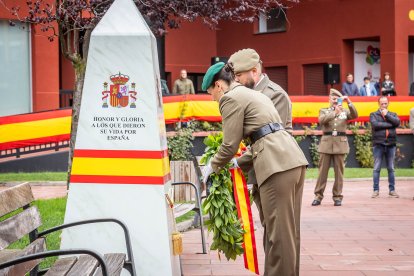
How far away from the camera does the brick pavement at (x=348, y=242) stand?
29.6ft

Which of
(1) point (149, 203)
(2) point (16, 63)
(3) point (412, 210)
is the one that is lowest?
(3) point (412, 210)

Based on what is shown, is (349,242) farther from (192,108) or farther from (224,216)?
(192,108)

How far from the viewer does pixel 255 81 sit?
7.30m

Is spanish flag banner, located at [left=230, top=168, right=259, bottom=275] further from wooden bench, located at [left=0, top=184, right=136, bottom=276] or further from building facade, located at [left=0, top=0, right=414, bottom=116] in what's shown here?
building facade, located at [left=0, top=0, right=414, bottom=116]

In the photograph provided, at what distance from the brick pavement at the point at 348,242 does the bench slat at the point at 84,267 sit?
281cm

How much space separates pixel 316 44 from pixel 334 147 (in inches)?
830

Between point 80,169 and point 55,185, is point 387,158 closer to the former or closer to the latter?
point 55,185

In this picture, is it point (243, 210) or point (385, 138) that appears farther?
point (385, 138)

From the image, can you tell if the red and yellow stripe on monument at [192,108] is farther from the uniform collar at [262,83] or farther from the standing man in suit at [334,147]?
the uniform collar at [262,83]

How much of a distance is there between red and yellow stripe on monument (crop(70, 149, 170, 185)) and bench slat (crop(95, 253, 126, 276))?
3.13 feet

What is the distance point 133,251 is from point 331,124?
8721 mm

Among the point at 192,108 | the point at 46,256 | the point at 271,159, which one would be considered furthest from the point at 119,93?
the point at 192,108

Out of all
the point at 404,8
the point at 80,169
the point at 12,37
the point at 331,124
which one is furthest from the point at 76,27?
the point at 404,8

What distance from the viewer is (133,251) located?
289 inches
